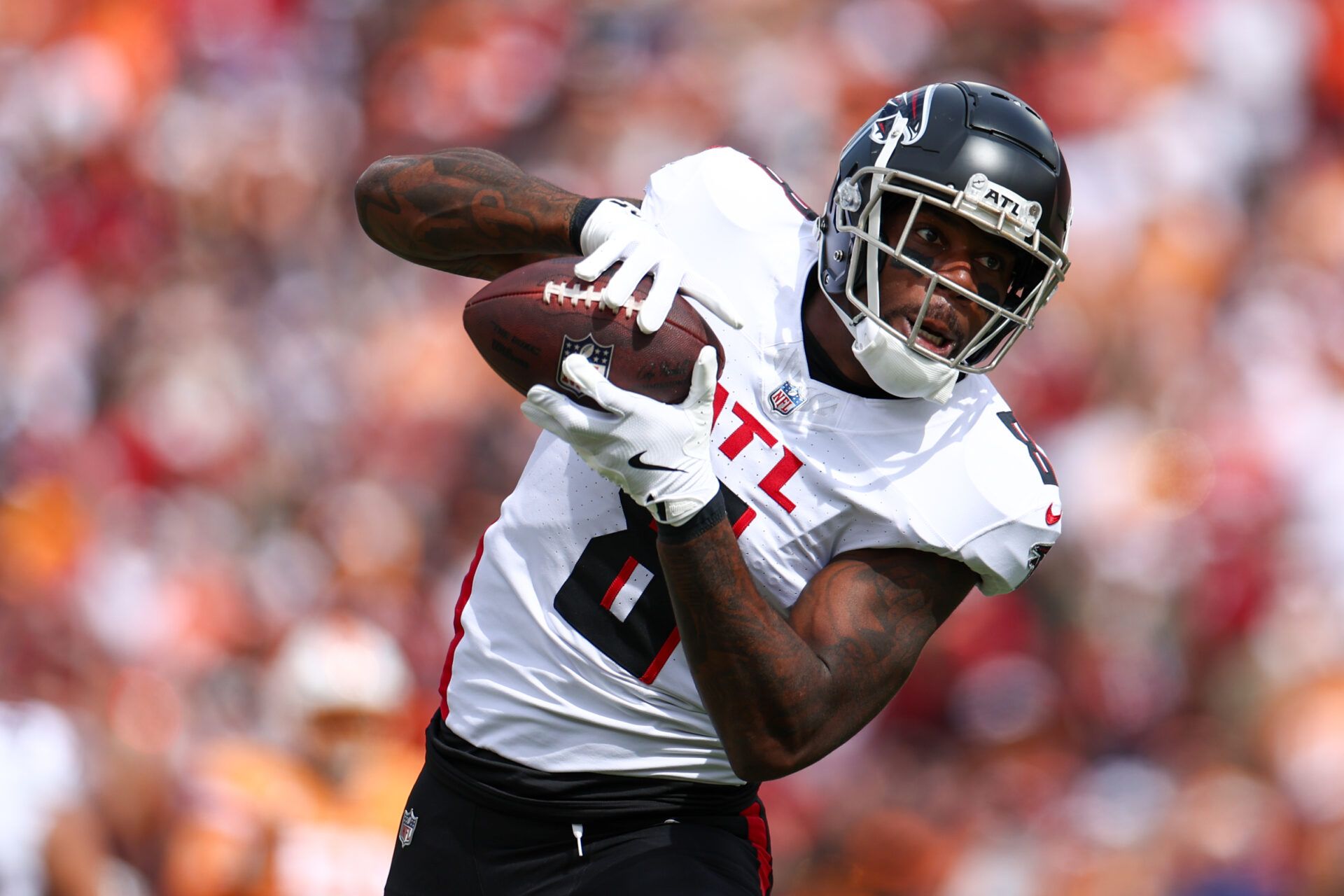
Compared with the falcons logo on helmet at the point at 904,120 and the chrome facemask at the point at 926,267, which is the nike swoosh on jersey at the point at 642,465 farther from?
the falcons logo on helmet at the point at 904,120

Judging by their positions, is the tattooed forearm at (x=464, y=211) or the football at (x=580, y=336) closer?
the football at (x=580, y=336)

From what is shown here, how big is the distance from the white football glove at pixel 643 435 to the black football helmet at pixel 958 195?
39 cm

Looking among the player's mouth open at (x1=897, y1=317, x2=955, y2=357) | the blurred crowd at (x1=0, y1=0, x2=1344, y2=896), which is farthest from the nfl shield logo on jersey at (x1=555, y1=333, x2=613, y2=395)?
the blurred crowd at (x1=0, y1=0, x2=1344, y2=896)

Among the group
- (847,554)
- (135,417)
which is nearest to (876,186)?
(847,554)

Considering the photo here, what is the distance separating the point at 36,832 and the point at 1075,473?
3.20 meters

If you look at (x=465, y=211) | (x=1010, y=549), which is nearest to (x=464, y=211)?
(x=465, y=211)

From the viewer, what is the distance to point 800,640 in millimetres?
2080

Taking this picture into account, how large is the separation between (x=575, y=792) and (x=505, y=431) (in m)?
3.76

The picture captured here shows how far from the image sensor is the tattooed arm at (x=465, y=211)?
2281 millimetres

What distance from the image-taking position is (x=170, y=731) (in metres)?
4.67

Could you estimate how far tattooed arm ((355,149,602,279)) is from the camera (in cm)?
228

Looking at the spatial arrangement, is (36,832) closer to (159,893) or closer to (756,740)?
(159,893)

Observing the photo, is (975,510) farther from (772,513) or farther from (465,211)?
(465,211)

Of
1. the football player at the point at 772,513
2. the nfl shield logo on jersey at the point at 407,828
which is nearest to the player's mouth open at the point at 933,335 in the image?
the football player at the point at 772,513
